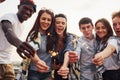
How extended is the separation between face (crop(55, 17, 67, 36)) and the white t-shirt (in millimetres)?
776

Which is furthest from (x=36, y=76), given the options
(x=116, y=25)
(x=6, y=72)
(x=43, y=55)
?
(x=116, y=25)

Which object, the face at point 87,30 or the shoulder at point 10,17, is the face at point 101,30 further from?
the shoulder at point 10,17

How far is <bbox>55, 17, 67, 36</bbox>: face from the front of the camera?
4137 mm

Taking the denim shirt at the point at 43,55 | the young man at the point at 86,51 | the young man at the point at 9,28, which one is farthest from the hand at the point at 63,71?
the young man at the point at 9,28

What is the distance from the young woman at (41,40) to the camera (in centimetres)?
386

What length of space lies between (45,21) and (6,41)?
815mm

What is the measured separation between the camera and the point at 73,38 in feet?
13.8

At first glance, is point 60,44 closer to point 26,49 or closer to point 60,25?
point 60,25

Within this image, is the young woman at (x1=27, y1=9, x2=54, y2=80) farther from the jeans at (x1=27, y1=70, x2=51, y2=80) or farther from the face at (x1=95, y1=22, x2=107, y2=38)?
the face at (x1=95, y1=22, x2=107, y2=38)

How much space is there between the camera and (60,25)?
13.6 ft

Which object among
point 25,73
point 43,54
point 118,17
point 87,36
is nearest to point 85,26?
point 87,36

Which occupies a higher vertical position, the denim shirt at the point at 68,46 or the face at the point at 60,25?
the face at the point at 60,25

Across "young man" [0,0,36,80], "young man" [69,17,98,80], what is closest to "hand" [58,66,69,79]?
"young man" [69,17,98,80]

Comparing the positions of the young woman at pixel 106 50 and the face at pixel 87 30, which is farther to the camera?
the face at pixel 87 30
